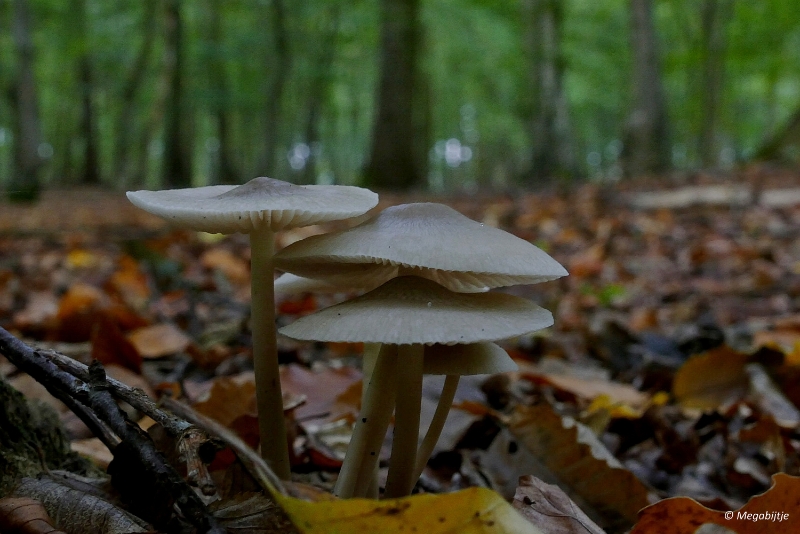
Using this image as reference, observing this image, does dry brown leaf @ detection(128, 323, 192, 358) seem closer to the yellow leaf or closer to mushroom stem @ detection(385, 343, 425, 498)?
mushroom stem @ detection(385, 343, 425, 498)

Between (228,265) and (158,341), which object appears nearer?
(158,341)

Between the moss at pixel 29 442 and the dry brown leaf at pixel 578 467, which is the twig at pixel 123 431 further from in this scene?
the dry brown leaf at pixel 578 467

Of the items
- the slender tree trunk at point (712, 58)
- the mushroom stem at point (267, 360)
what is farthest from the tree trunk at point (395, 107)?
the mushroom stem at point (267, 360)

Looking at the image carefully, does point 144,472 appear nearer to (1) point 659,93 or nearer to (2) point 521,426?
(2) point 521,426

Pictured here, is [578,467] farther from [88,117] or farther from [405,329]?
[88,117]

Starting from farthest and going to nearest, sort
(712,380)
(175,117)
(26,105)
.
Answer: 1. (175,117)
2. (26,105)
3. (712,380)

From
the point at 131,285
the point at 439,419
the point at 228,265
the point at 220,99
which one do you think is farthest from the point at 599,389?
the point at 220,99
